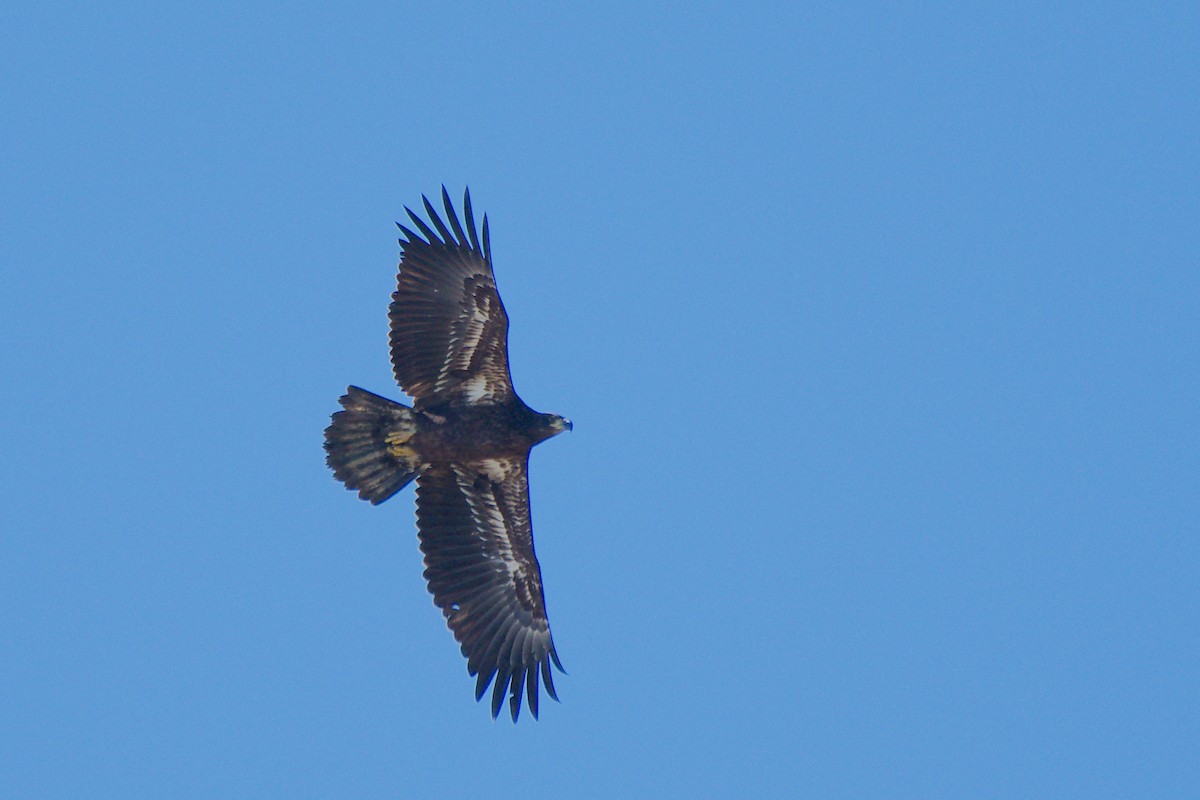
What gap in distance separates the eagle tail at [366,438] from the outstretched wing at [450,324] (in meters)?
0.27

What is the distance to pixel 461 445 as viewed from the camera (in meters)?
13.5

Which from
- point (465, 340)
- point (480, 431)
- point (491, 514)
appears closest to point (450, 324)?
point (465, 340)

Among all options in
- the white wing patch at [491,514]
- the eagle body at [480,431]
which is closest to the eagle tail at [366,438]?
the eagle body at [480,431]

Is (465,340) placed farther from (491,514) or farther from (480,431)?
(491,514)

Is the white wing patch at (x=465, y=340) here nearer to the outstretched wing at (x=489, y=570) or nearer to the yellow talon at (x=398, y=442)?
the yellow talon at (x=398, y=442)

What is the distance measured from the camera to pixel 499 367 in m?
13.5

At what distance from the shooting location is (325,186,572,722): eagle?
13398 millimetres

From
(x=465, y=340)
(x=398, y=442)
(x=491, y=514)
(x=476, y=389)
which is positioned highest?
(x=465, y=340)

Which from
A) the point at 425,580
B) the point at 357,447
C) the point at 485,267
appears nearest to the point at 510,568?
the point at 425,580

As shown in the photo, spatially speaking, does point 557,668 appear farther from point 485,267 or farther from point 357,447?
point 485,267

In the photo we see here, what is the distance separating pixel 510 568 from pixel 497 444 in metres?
1.25

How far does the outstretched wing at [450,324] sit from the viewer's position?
13445mm

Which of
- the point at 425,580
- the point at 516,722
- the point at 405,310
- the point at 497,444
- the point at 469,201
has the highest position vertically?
the point at 469,201

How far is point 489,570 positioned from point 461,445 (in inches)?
49.7
